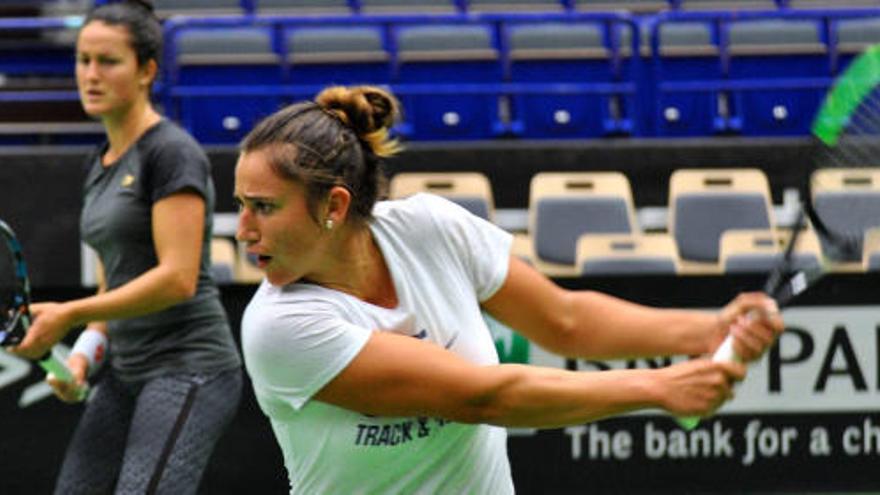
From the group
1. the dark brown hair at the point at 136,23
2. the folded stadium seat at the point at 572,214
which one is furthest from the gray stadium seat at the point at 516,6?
the dark brown hair at the point at 136,23

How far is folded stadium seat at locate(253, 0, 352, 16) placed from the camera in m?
10.2

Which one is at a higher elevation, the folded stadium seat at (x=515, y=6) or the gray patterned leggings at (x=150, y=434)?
the folded stadium seat at (x=515, y=6)

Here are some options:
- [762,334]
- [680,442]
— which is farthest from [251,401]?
[762,334]

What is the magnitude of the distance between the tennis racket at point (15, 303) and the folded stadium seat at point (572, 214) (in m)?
4.05

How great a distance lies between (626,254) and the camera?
7.86 metres

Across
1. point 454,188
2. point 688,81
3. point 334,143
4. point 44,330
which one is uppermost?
point 334,143

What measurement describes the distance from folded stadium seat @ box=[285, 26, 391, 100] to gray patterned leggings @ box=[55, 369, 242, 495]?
199 inches

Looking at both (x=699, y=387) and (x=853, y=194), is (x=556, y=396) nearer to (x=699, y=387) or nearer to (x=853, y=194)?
(x=699, y=387)

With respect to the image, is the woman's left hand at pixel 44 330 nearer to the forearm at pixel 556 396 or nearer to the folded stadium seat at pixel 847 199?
the forearm at pixel 556 396

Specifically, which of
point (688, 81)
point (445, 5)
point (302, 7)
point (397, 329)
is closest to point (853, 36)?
point (688, 81)

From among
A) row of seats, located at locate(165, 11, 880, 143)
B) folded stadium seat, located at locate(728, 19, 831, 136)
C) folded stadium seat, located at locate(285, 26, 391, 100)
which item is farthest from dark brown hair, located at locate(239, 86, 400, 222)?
folded stadium seat, located at locate(728, 19, 831, 136)

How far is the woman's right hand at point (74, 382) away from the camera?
4.66 m

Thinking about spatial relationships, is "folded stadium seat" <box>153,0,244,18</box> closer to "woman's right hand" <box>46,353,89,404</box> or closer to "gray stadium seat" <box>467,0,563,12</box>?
"gray stadium seat" <box>467,0,563,12</box>

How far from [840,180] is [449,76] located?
604 cm
